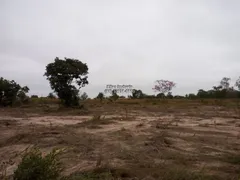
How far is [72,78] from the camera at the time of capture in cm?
2598

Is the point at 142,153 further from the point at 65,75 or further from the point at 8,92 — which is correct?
the point at 8,92

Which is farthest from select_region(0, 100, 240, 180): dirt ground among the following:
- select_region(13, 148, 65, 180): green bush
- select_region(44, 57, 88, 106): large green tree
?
select_region(44, 57, 88, 106): large green tree

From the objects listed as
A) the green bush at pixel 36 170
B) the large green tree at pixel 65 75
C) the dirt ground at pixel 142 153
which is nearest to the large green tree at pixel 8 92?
the large green tree at pixel 65 75

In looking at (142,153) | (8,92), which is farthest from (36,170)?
(8,92)

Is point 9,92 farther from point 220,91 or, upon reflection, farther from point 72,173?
point 220,91

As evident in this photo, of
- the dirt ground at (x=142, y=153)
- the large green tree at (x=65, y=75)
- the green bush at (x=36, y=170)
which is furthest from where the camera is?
the large green tree at (x=65, y=75)

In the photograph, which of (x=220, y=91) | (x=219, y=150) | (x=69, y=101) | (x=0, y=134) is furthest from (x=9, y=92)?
(x=220, y=91)

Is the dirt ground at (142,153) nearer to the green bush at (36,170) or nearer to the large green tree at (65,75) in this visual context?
the green bush at (36,170)

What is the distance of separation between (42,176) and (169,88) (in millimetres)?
63963

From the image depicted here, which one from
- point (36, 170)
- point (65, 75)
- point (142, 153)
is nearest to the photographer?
point (36, 170)

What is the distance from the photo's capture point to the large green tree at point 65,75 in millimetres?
25362

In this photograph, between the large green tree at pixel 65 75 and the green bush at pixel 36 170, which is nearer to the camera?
the green bush at pixel 36 170

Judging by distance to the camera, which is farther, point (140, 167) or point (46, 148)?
point (46, 148)

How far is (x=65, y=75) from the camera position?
83.1 ft
